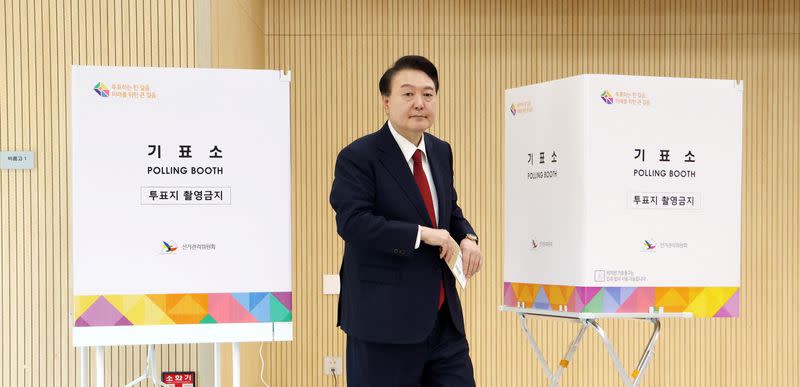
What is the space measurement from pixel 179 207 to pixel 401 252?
2.70ft

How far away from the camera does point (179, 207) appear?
8.73 ft

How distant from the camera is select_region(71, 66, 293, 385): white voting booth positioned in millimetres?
2633

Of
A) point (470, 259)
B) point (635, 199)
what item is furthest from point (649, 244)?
point (470, 259)

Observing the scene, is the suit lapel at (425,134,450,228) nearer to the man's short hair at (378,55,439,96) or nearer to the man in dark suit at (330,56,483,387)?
the man in dark suit at (330,56,483,387)

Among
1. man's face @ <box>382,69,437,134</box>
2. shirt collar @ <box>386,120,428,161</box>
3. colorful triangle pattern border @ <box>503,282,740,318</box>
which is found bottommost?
colorful triangle pattern border @ <box>503,282,740,318</box>

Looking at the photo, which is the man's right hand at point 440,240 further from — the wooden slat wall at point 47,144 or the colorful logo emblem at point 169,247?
the wooden slat wall at point 47,144

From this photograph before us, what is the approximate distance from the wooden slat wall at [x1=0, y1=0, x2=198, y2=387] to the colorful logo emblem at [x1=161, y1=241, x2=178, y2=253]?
115cm

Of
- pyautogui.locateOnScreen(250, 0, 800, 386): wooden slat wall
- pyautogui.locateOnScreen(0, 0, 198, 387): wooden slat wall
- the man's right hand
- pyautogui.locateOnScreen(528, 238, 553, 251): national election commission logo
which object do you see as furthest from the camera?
pyautogui.locateOnScreen(250, 0, 800, 386): wooden slat wall

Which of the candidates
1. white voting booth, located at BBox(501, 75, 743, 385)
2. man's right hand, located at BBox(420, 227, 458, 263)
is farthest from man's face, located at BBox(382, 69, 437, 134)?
white voting booth, located at BBox(501, 75, 743, 385)

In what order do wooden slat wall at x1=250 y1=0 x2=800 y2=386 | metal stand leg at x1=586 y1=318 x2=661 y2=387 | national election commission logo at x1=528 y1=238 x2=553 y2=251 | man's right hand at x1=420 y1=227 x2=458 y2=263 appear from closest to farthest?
man's right hand at x1=420 y1=227 x2=458 y2=263
metal stand leg at x1=586 y1=318 x2=661 y2=387
national election commission logo at x1=528 y1=238 x2=553 y2=251
wooden slat wall at x1=250 y1=0 x2=800 y2=386

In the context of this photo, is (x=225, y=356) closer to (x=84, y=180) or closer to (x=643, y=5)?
(x=84, y=180)

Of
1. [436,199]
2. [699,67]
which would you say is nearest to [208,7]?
[436,199]

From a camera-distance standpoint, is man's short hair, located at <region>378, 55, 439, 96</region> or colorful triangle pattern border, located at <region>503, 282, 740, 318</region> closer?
man's short hair, located at <region>378, 55, 439, 96</region>

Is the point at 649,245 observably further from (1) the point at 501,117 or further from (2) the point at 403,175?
(1) the point at 501,117
